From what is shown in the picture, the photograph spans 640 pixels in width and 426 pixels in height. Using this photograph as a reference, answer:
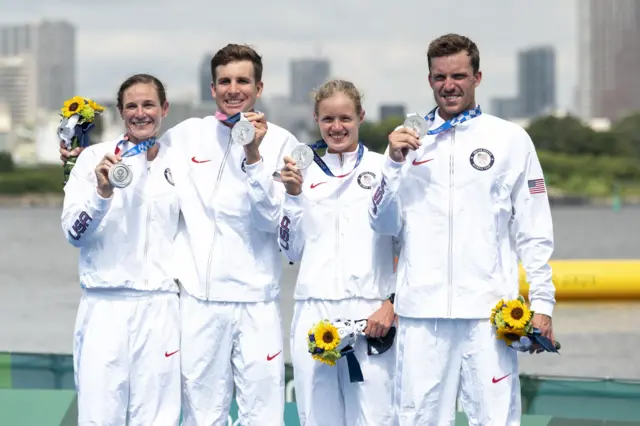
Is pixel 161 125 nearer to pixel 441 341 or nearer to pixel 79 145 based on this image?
pixel 79 145

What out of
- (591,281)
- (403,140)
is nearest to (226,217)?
(403,140)

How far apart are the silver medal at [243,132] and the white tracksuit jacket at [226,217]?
0.20m

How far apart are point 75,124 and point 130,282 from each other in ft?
3.07

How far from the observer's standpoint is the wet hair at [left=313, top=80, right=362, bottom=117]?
5852mm

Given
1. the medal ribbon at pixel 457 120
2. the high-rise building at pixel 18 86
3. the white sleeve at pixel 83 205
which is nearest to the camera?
the medal ribbon at pixel 457 120

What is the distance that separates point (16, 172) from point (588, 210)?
152 ft

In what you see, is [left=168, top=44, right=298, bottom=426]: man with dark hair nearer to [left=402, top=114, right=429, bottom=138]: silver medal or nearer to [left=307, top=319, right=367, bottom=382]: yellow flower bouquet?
[left=307, top=319, right=367, bottom=382]: yellow flower bouquet

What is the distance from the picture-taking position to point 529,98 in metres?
172

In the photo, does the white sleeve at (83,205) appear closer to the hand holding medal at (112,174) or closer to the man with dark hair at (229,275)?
the hand holding medal at (112,174)

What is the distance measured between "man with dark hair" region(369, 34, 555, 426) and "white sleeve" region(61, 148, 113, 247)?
1.36 m

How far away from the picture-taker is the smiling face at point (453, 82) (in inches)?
217

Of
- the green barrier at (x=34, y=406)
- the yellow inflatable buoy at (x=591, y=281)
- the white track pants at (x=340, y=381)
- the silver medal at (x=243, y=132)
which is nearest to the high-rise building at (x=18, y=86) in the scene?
the yellow inflatable buoy at (x=591, y=281)

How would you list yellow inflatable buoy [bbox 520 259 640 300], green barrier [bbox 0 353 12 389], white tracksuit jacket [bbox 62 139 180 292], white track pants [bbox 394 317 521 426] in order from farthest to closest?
yellow inflatable buoy [bbox 520 259 640 300]
green barrier [bbox 0 353 12 389]
white tracksuit jacket [bbox 62 139 180 292]
white track pants [bbox 394 317 521 426]

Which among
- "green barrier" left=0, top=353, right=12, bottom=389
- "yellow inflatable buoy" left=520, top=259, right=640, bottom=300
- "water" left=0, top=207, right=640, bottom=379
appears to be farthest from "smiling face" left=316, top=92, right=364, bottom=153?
"water" left=0, top=207, right=640, bottom=379
